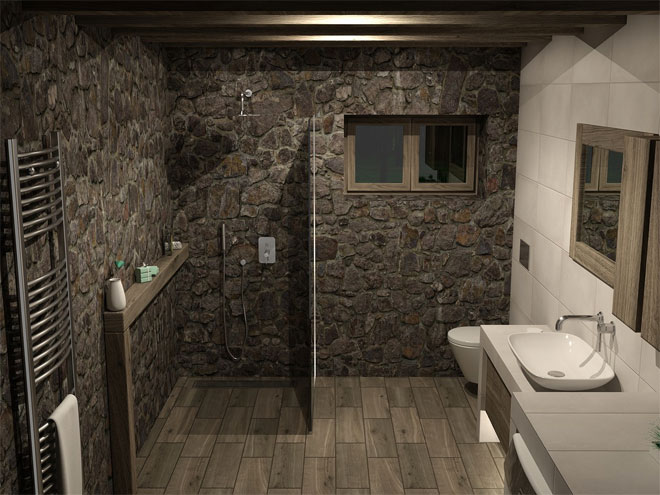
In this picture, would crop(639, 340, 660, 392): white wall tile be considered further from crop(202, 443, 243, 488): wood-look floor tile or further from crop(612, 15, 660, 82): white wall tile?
crop(202, 443, 243, 488): wood-look floor tile

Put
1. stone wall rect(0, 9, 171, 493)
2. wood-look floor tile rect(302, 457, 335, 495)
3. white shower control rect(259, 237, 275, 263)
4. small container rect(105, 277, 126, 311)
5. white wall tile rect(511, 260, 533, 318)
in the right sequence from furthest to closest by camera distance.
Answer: white shower control rect(259, 237, 275, 263) < white wall tile rect(511, 260, 533, 318) < wood-look floor tile rect(302, 457, 335, 495) < small container rect(105, 277, 126, 311) < stone wall rect(0, 9, 171, 493)

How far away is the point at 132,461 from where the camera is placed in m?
3.98

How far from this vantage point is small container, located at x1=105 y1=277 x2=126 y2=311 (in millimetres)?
3795

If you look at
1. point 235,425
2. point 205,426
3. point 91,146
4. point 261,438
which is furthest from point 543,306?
point 91,146

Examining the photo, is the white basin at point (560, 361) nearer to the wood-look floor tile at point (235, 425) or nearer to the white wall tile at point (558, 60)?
the white wall tile at point (558, 60)

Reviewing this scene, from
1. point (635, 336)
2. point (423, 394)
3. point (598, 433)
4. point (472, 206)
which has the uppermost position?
point (472, 206)

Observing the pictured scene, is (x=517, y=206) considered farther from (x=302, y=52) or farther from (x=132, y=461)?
(x=132, y=461)

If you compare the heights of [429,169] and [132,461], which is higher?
[429,169]

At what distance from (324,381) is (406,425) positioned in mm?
934

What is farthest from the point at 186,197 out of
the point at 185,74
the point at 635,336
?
the point at 635,336

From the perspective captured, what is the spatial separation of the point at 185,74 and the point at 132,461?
2651 millimetres

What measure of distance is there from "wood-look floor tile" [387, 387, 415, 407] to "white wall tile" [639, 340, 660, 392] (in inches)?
84.6

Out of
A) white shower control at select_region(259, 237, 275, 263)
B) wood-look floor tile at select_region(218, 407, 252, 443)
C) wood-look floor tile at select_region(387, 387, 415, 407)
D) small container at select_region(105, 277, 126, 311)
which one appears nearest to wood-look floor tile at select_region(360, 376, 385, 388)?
wood-look floor tile at select_region(387, 387, 415, 407)

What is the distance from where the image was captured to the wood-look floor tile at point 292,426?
470 cm
